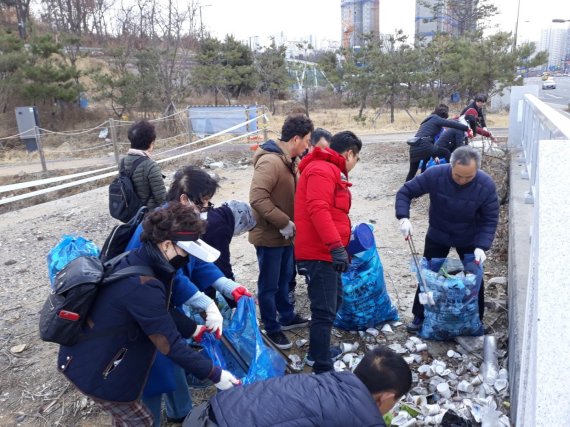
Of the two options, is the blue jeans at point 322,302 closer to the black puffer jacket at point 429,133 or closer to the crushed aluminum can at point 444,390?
the crushed aluminum can at point 444,390

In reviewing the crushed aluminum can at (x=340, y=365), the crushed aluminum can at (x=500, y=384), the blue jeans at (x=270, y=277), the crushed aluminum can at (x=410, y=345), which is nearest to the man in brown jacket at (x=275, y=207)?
the blue jeans at (x=270, y=277)

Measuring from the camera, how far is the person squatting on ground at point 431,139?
6879 millimetres

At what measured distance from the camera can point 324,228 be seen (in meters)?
2.64

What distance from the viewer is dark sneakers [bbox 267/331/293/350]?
332cm

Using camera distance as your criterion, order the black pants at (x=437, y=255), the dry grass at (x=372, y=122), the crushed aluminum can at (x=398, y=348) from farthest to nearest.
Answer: the dry grass at (x=372, y=122) → the black pants at (x=437, y=255) → the crushed aluminum can at (x=398, y=348)

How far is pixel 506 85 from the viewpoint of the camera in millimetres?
16547

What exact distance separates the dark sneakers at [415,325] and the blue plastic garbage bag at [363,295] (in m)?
0.18

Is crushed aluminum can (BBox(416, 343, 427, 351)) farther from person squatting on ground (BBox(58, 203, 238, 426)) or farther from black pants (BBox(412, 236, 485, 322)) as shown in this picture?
person squatting on ground (BBox(58, 203, 238, 426))

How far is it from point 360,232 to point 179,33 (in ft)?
59.0

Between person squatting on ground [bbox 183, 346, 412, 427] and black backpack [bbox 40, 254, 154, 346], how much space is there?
54 cm

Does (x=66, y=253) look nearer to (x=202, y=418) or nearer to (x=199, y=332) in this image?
(x=199, y=332)

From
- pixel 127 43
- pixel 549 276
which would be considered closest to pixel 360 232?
pixel 549 276

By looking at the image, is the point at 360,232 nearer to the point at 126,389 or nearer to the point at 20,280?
the point at 126,389

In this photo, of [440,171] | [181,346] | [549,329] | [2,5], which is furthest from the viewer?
[2,5]
